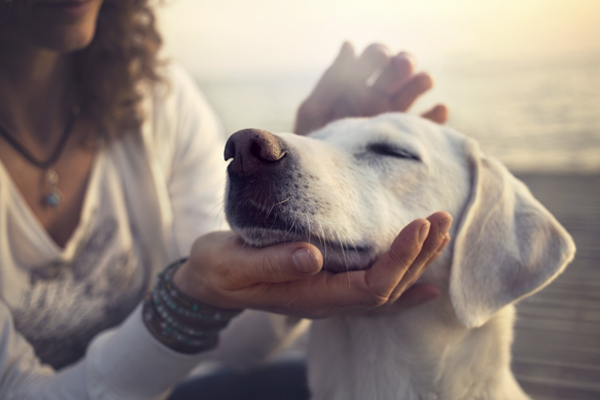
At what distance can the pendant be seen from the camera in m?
1.77

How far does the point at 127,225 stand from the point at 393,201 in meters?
1.34

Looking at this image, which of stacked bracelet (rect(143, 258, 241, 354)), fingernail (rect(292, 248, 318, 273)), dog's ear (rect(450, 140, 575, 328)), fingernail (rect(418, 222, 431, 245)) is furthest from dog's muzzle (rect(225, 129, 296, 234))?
dog's ear (rect(450, 140, 575, 328))

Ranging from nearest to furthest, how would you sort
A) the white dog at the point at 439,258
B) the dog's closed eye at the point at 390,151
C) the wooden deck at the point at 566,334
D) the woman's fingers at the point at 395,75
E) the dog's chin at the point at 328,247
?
the dog's chin at the point at 328,247 → the white dog at the point at 439,258 → the dog's closed eye at the point at 390,151 → the woman's fingers at the point at 395,75 → the wooden deck at the point at 566,334

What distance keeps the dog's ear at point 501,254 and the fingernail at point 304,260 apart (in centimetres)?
54

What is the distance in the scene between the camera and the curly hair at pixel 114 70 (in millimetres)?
1890

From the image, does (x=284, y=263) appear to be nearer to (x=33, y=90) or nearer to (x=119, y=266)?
(x=119, y=266)

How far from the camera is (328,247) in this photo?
1.15 m

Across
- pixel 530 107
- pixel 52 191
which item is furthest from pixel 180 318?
pixel 530 107

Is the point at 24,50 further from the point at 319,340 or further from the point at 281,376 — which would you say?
the point at 281,376

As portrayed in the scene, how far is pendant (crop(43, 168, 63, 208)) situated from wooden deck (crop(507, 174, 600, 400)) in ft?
7.68

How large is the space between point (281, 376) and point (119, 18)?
1.87 m

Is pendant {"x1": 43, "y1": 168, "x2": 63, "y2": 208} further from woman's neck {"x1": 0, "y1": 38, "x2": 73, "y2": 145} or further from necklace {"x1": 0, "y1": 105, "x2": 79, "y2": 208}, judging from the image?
woman's neck {"x1": 0, "y1": 38, "x2": 73, "y2": 145}

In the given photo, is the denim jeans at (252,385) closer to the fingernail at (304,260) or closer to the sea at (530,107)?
the fingernail at (304,260)

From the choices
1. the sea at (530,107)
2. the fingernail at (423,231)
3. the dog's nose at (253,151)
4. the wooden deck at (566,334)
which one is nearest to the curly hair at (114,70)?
the sea at (530,107)
